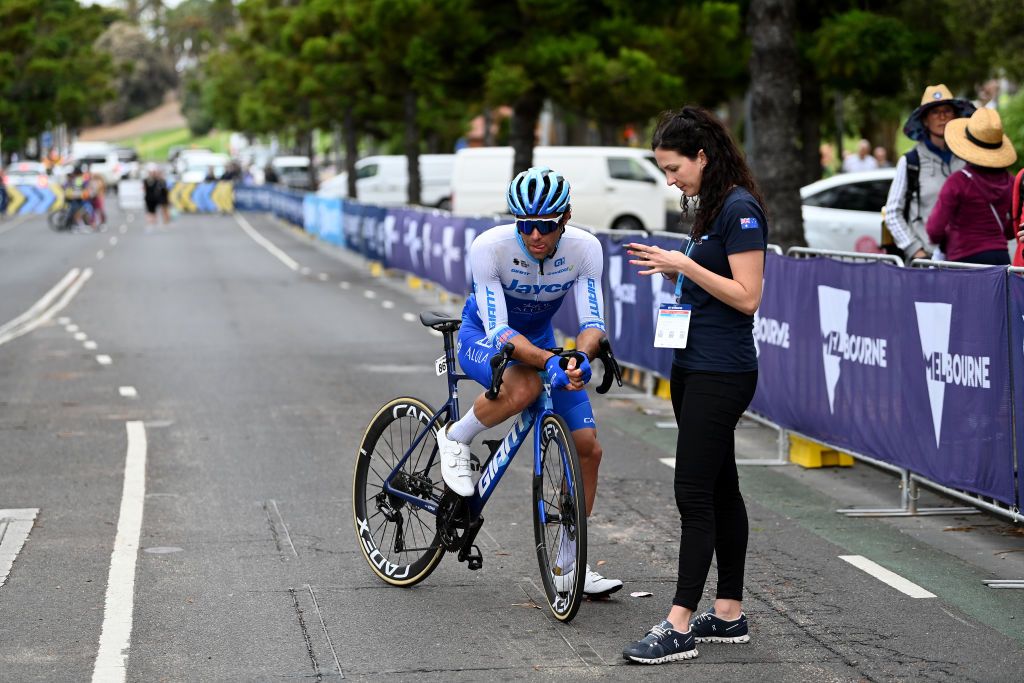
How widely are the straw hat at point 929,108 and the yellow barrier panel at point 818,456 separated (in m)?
2.20

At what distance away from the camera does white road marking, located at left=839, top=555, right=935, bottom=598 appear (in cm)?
689

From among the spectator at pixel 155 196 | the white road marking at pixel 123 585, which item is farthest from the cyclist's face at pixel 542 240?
the spectator at pixel 155 196

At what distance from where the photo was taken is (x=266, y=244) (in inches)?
1585

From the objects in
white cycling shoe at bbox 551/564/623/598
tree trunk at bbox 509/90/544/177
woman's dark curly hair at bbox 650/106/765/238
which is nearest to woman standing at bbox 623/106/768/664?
woman's dark curly hair at bbox 650/106/765/238

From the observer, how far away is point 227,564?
7375 mm

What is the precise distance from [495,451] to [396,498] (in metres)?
0.76

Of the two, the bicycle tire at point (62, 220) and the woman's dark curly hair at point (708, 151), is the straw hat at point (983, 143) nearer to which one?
the woman's dark curly hair at point (708, 151)

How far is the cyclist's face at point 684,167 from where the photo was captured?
572 centimetres

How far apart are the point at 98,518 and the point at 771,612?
3796 millimetres

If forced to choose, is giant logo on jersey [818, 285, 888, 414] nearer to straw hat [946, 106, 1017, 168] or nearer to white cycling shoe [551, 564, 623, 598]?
straw hat [946, 106, 1017, 168]

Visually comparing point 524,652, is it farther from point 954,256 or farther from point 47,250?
point 47,250

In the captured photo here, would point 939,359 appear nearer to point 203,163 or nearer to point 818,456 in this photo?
point 818,456

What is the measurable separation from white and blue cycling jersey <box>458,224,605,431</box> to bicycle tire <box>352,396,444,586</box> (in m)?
0.63

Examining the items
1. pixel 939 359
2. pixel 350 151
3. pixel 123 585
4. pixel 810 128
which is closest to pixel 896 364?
pixel 939 359
